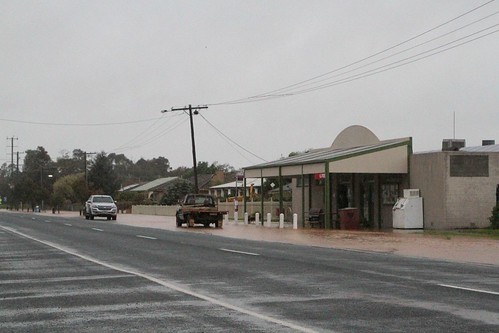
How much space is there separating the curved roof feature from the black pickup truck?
8231 mm

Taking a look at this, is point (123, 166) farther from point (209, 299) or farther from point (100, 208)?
point (209, 299)

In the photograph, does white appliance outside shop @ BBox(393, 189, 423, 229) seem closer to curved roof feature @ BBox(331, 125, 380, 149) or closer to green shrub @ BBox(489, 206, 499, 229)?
green shrub @ BBox(489, 206, 499, 229)

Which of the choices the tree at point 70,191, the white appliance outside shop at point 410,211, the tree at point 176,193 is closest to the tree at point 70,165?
the tree at point 70,191

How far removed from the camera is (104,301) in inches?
471

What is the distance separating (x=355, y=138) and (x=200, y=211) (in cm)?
980

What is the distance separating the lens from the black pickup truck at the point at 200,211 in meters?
43.8

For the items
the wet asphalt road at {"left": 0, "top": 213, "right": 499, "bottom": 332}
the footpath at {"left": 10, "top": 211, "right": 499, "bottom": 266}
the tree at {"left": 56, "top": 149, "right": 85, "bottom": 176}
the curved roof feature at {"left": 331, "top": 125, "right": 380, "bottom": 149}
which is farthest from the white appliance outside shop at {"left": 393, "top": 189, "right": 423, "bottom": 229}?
the tree at {"left": 56, "top": 149, "right": 85, "bottom": 176}

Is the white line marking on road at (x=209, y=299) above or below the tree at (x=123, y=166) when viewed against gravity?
below

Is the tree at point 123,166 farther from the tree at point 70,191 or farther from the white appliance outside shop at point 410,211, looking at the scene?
the white appliance outside shop at point 410,211

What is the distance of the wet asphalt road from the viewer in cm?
966

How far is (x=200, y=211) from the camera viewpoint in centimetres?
4381

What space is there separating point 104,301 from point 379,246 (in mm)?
15784


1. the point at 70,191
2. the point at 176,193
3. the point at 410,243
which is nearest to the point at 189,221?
the point at 410,243

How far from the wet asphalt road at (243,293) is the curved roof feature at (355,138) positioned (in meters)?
21.5
